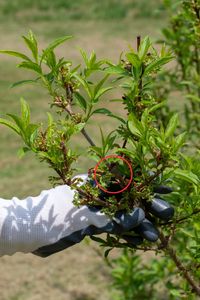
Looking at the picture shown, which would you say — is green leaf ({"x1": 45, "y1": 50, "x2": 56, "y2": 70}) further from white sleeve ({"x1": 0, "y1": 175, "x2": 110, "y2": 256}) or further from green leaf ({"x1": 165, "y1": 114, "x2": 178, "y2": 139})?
white sleeve ({"x1": 0, "y1": 175, "x2": 110, "y2": 256})

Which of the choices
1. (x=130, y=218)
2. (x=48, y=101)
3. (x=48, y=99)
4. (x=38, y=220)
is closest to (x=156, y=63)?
(x=130, y=218)

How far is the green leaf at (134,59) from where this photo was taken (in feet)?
5.49

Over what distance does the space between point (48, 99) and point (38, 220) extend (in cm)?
743

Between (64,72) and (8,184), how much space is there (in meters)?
5.33

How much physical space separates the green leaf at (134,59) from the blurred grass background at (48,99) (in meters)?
0.31

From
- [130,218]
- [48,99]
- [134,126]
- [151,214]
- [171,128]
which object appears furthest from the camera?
[48,99]

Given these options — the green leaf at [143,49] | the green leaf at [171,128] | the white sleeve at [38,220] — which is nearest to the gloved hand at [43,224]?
the white sleeve at [38,220]

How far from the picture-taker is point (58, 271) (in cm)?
523

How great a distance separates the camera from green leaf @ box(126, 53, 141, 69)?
167 cm

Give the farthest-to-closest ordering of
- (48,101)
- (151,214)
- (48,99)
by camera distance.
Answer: (48,99), (48,101), (151,214)

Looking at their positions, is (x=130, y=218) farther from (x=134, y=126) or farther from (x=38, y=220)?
(x=38, y=220)

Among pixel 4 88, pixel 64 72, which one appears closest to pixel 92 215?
pixel 64 72

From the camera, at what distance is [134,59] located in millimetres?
1688

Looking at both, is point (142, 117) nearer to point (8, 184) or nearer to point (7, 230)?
point (7, 230)
